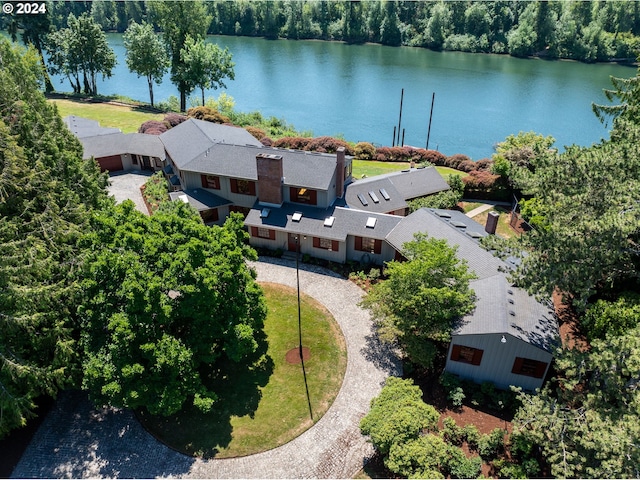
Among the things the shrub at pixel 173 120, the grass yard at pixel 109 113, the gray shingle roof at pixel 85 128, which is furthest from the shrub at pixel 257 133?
the grass yard at pixel 109 113

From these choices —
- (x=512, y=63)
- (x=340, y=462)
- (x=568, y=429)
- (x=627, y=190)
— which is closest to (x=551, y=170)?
(x=627, y=190)

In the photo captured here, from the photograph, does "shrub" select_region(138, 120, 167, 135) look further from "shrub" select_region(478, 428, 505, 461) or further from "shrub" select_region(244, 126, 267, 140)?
"shrub" select_region(478, 428, 505, 461)

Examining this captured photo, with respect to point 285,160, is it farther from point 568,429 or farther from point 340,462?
point 568,429

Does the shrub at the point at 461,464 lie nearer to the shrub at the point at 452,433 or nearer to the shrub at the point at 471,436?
the shrub at the point at 471,436

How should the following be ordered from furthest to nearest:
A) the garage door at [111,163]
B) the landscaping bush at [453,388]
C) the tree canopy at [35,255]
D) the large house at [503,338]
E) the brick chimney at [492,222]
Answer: the garage door at [111,163] → the brick chimney at [492,222] → the landscaping bush at [453,388] → the large house at [503,338] → the tree canopy at [35,255]

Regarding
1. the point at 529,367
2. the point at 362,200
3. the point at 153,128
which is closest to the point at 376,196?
the point at 362,200

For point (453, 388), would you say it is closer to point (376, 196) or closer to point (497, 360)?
point (497, 360)
